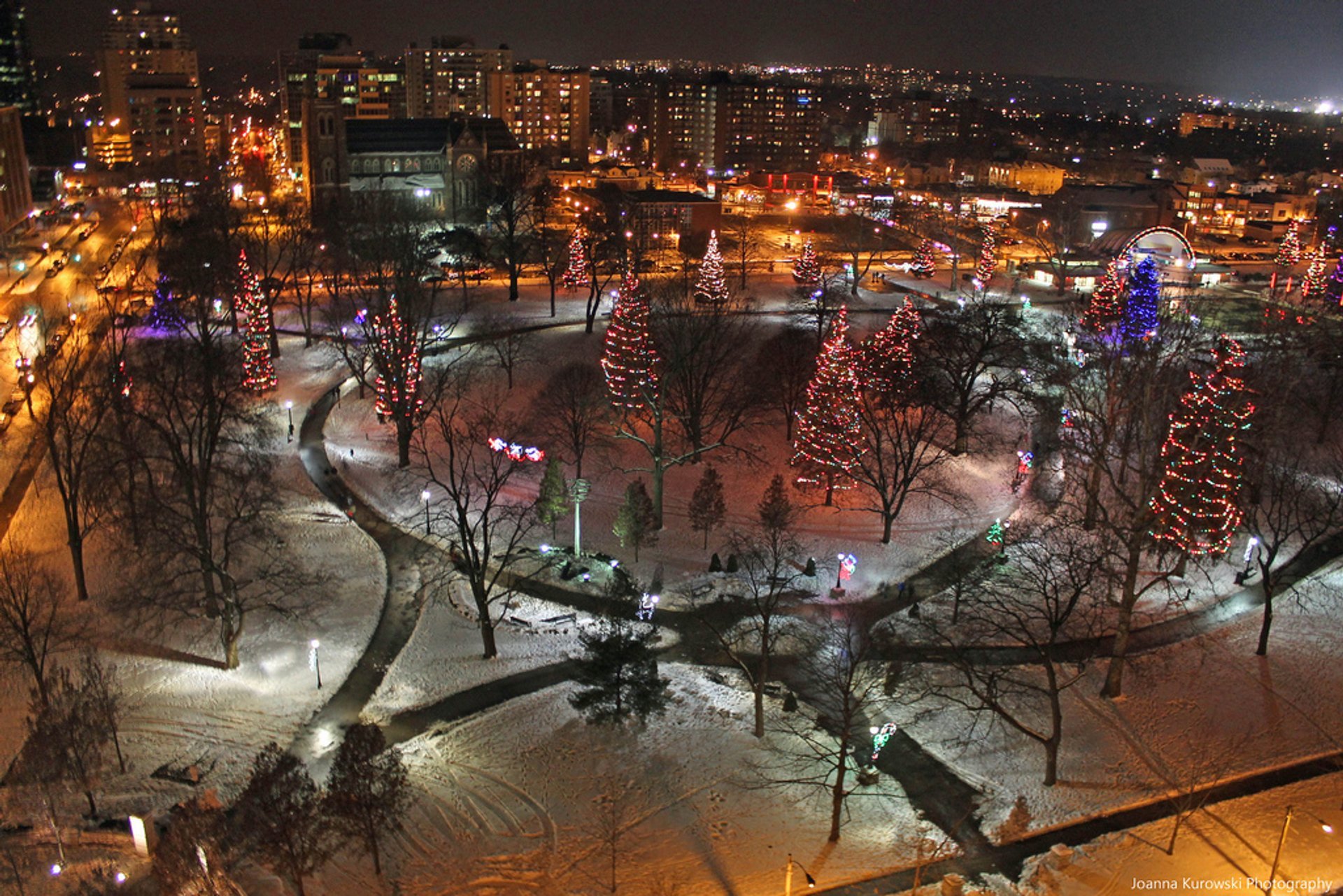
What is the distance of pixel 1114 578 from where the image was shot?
24.0 metres

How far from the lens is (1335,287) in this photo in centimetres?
6112

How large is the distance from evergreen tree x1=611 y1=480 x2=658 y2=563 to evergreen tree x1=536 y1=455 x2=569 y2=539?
1.78 metres

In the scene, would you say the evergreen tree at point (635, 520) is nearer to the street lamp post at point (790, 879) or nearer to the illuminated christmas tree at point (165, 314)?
the street lamp post at point (790, 879)

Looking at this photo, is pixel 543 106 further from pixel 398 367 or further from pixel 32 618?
pixel 32 618

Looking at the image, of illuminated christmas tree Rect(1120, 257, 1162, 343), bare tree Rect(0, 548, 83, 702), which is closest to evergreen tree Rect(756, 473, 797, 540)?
bare tree Rect(0, 548, 83, 702)

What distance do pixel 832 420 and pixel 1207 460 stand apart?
10.8m

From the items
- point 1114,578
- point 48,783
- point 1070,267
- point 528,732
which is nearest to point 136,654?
point 48,783

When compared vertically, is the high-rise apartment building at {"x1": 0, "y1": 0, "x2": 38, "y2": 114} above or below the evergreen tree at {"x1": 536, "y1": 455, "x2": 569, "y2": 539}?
above

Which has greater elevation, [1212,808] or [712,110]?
[712,110]

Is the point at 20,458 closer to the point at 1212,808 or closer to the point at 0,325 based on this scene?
the point at 0,325

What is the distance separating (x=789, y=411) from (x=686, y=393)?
4101mm

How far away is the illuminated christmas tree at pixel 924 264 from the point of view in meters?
67.2

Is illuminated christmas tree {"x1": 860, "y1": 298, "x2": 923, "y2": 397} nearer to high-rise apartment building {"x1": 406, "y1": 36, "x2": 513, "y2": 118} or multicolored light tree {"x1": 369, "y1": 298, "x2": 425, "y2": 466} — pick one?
multicolored light tree {"x1": 369, "y1": 298, "x2": 425, "y2": 466}

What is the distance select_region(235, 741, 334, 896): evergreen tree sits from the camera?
15617 mm
